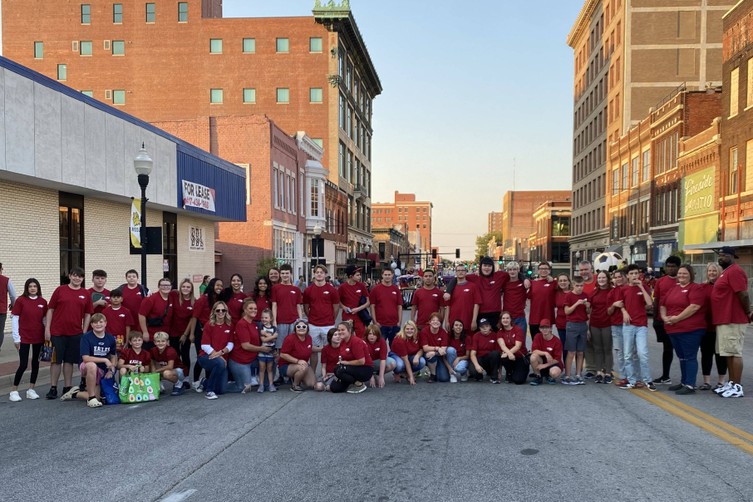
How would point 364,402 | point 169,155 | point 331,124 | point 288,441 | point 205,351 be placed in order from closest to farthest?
point 288,441 → point 364,402 → point 205,351 → point 169,155 → point 331,124

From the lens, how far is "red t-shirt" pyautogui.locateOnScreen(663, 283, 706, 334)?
8914mm

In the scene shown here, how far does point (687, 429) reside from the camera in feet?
21.8

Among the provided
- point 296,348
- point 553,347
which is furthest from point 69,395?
point 553,347

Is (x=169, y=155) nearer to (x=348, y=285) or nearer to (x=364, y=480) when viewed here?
(x=348, y=285)

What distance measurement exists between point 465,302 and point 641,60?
4988cm

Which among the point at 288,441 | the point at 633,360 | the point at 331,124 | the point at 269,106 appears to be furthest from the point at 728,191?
the point at 269,106

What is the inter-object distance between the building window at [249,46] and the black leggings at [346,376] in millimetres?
51863

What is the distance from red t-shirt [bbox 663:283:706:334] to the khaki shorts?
0.31 metres

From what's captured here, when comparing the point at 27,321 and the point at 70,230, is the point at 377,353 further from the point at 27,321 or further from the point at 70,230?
the point at 70,230

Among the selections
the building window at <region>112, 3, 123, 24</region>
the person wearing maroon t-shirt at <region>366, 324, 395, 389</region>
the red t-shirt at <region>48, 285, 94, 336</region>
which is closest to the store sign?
the red t-shirt at <region>48, 285, 94, 336</region>

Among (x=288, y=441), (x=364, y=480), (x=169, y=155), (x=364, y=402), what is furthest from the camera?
(x=169, y=155)

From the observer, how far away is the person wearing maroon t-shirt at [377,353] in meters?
9.38

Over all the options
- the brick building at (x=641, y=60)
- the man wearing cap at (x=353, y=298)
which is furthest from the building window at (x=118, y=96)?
the man wearing cap at (x=353, y=298)

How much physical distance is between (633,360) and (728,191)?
1005 inches
